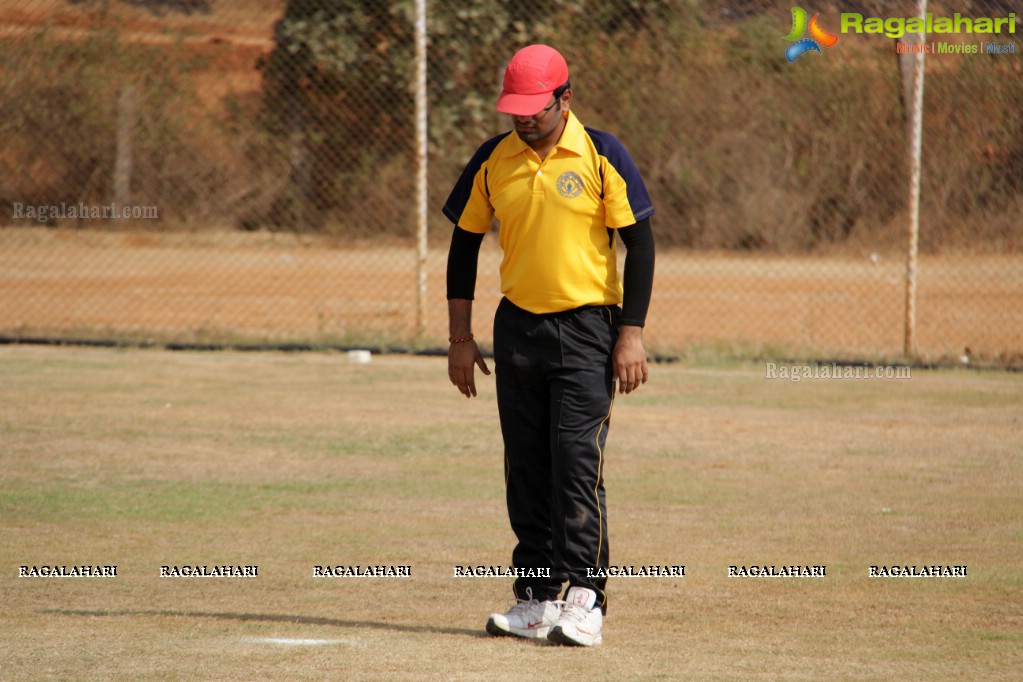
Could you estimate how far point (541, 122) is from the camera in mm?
4527

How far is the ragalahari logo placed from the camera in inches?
487

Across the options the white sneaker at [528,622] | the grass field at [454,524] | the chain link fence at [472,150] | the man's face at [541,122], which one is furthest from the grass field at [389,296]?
the man's face at [541,122]

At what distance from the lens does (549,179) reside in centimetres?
460

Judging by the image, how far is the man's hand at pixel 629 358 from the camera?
462cm

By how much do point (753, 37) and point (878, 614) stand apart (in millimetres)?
8663

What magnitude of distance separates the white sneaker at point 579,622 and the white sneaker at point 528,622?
0.08 meters

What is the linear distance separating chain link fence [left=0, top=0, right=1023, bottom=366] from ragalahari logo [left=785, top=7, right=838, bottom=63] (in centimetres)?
3

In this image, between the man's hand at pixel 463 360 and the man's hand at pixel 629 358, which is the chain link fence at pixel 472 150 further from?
the man's hand at pixel 629 358

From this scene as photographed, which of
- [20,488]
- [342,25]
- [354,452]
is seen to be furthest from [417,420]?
[342,25]

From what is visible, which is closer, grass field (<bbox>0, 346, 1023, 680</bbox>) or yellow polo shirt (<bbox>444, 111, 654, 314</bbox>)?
grass field (<bbox>0, 346, 1023, 680</bbox>)

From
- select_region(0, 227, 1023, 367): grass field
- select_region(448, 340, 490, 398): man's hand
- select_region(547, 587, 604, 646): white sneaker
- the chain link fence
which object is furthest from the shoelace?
the chain link fence

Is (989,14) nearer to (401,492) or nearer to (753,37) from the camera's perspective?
(753,37)

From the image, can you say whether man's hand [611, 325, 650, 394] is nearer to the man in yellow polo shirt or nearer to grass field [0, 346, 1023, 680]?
the man in yellow polo shirt

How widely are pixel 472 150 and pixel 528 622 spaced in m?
9.44
